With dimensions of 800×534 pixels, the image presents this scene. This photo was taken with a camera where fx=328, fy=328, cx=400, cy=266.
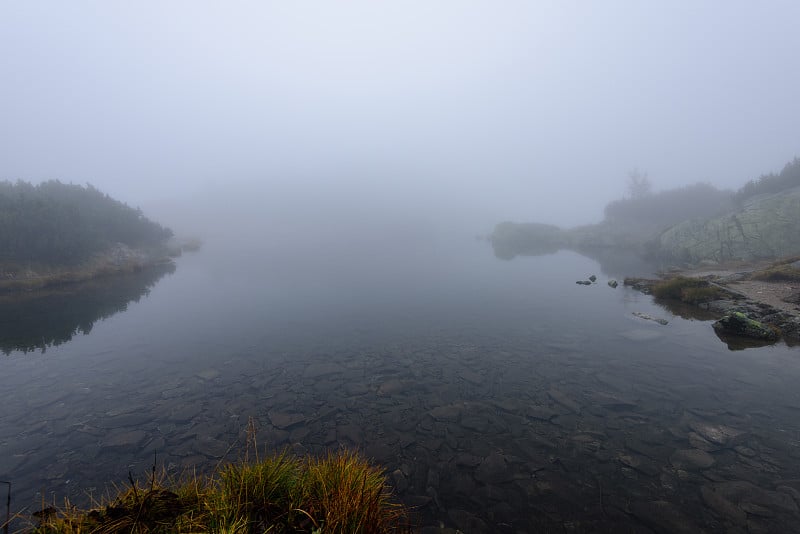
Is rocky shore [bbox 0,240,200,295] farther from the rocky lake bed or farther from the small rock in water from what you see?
the small rock in water

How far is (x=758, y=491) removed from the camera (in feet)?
23.0

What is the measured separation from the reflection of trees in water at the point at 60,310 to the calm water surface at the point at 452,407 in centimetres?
23

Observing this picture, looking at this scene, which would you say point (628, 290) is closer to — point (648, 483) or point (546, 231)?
point (648, 483)

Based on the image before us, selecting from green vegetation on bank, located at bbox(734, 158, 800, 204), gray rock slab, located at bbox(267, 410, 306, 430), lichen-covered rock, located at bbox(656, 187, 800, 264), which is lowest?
gray rock slab, located at bbox(267, 410, 306, 430)

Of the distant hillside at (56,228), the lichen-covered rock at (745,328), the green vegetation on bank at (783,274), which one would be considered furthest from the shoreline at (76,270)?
the green vegetation on bank at (783,274)

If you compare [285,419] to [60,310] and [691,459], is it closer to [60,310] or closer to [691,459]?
[691,459]

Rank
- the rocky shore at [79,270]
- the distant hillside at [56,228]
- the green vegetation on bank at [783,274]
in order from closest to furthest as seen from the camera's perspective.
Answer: the green vegetation on bank at [783,274] → the rocky shore at [79,270] → the distant hillside at [56,228]

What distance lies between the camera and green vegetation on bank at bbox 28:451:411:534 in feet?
13.3

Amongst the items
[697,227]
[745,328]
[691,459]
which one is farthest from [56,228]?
[697,227]

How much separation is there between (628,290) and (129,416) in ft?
105

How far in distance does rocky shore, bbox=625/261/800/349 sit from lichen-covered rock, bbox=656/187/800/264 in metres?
11.5

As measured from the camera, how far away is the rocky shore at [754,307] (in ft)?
48.7

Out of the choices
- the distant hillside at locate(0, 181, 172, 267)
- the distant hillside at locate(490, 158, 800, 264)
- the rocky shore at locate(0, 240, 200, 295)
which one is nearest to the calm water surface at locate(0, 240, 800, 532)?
the rocky shore at locate(0, 240, 200, 295)

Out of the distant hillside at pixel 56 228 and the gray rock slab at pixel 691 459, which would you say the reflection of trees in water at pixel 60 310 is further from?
the gray rock slab at pixel 691 459
